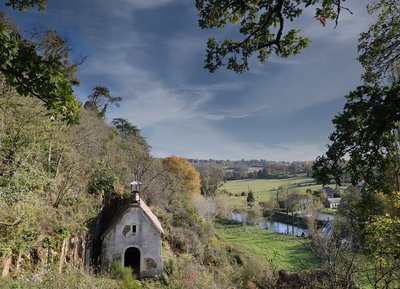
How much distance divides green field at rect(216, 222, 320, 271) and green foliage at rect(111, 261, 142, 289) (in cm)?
1634

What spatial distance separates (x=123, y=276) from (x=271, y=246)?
27.7 m

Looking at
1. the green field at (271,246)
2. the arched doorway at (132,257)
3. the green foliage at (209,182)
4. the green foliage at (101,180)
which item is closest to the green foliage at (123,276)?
the arched doorway at (132,257)

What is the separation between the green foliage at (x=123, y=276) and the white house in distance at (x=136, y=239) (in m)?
0.95

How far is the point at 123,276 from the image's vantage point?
16.1 meters

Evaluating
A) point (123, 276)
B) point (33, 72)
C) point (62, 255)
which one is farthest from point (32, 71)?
point (123, 276)

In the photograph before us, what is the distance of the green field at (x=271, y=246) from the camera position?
105 feet

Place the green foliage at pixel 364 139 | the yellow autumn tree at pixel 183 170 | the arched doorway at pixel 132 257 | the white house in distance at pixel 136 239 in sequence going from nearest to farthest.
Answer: the green foliage at pixel 364 139
the white house in distance at pixel 136 239
the arched doorway at pixel 132 257
the yellow autumn tree at pixel 183 170

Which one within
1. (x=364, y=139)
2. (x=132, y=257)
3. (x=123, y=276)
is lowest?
(x=123, y=276)

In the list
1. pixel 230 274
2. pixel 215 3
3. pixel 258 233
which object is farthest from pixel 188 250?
pixel 258 233

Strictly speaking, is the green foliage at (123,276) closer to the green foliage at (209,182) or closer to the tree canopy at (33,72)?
the tree canopy at (33,72)

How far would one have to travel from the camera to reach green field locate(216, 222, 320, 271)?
31.9 metres

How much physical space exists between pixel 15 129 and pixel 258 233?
137 feet

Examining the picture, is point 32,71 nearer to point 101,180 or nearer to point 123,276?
point 123,276

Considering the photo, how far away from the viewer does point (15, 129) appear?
41.7 feet
